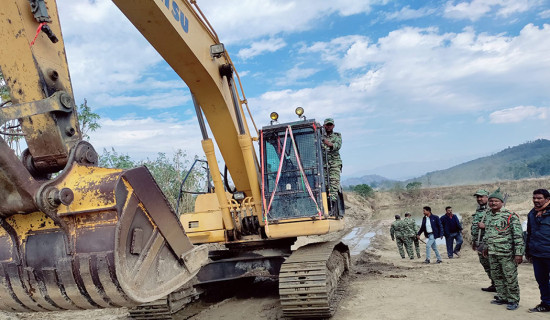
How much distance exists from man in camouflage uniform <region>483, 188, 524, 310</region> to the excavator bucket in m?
5.06

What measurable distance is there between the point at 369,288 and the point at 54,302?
607cm

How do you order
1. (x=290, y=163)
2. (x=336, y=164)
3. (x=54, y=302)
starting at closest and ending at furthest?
(x=54, y=302) → (x=290, y=163) → (x=336, y=164)

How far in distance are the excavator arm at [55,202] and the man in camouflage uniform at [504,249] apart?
508 centimetres

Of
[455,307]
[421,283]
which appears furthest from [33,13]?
[421,283]

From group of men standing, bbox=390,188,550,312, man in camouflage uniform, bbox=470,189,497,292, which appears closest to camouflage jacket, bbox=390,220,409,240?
man in camouflage uniform, bbox=470,189,497,292

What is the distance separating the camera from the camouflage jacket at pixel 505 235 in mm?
6246

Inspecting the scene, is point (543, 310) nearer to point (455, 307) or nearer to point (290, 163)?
point (455, 307)

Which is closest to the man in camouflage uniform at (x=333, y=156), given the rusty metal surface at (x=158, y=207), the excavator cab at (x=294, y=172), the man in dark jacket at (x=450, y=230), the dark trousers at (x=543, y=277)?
the excavator cab at (x=294, y=172)

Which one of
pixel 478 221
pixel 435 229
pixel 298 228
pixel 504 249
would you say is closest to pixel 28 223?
pixel 298 228

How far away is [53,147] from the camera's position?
3.01m

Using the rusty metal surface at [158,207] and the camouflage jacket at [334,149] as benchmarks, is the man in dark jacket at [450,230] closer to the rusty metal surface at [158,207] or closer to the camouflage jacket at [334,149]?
the camouflage jacket at [334,149]

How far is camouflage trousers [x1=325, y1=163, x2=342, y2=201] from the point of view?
7367 mm

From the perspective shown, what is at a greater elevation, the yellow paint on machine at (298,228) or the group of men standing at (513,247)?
the yellow paint on machine at (298,228)

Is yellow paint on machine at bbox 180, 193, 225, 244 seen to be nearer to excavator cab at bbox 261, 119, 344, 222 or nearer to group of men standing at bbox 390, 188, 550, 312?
excavator cab at bbox 261, 119, 344, 222
